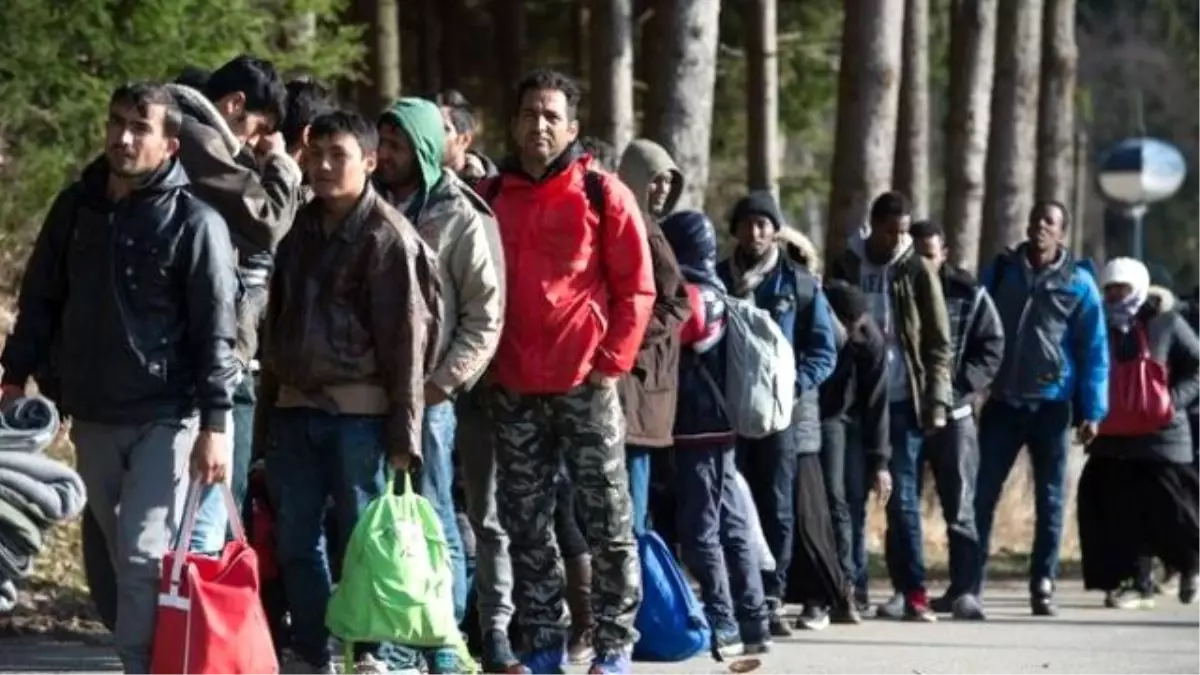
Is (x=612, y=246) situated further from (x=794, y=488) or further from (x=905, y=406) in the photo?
(x=905, y=406)

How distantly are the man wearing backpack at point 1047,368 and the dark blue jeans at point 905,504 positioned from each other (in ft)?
1.58

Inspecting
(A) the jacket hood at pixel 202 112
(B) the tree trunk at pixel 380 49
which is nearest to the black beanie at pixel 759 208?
(A) the jacket hood at pixel 202 112

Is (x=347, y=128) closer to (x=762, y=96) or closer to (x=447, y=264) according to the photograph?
(x=447, y=264)

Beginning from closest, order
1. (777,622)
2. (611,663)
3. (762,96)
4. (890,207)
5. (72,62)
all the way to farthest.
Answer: (611,663) → (777,622) → (890,207) → (72,62) → (762,96)

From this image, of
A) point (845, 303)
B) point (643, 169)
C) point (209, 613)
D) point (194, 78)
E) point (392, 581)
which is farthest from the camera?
point (845, 303)

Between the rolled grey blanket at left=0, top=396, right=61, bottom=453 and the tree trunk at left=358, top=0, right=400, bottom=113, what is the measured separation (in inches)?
613

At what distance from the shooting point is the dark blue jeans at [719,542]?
1379 centimetres

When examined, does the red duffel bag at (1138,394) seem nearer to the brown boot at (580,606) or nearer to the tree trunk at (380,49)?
the brown boot at (580,606)

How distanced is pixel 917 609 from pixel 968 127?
37.1ft

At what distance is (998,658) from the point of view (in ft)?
47.5

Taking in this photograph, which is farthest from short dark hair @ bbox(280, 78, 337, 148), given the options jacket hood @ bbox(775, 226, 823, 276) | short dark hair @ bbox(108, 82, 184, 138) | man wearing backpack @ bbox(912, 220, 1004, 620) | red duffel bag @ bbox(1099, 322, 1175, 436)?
red duffel bag @ bbox(1099, 322, 1175, 436)

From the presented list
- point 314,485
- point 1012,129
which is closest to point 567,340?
point 314,485

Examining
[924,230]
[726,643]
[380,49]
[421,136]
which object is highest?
[380,49]

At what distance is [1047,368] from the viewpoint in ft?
56.0
